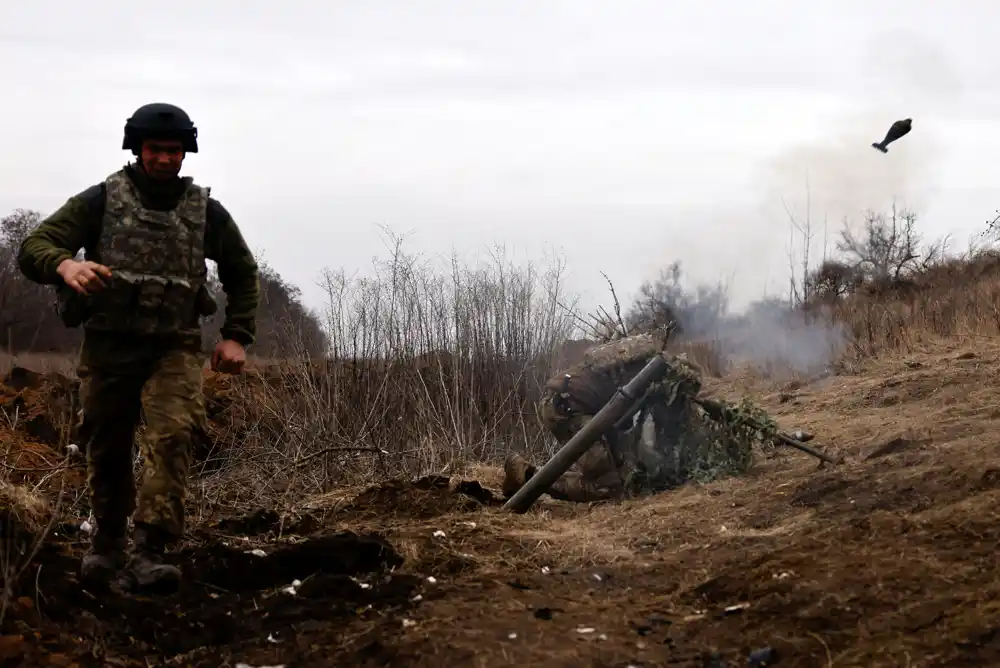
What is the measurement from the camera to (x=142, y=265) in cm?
354

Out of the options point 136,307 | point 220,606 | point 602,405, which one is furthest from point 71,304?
point 602,405

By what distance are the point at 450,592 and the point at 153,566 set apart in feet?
3.48

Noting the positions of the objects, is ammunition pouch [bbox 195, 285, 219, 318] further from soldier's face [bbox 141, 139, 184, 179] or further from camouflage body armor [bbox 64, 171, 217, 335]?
soldier's face [bbox 141, 139, 184, 179]

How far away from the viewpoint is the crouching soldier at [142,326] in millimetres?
3477

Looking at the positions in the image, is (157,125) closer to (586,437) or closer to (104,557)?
(104,557)

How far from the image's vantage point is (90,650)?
9.39 feet

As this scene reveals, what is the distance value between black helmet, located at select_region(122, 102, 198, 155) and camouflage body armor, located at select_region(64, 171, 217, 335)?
16 centimetres

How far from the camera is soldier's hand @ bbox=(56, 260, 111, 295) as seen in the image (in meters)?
3.14

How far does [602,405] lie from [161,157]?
3.83 m

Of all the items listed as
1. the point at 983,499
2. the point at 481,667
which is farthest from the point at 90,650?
the point at 983,499

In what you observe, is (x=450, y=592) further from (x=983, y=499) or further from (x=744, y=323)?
(x=744, y=323)

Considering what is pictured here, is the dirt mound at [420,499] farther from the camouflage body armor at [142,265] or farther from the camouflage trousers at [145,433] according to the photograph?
the camouflage body armor at [142,265]

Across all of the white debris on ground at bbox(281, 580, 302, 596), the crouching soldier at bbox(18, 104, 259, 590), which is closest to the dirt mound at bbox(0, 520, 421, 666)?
the white debris on ground at bbox(281, 580, 302, 596)

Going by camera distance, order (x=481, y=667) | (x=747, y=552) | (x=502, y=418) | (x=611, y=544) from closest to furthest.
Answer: (x=481, y=667) → (x=747, y=552) → (x=611, y=544) → (x=502, y=418)
